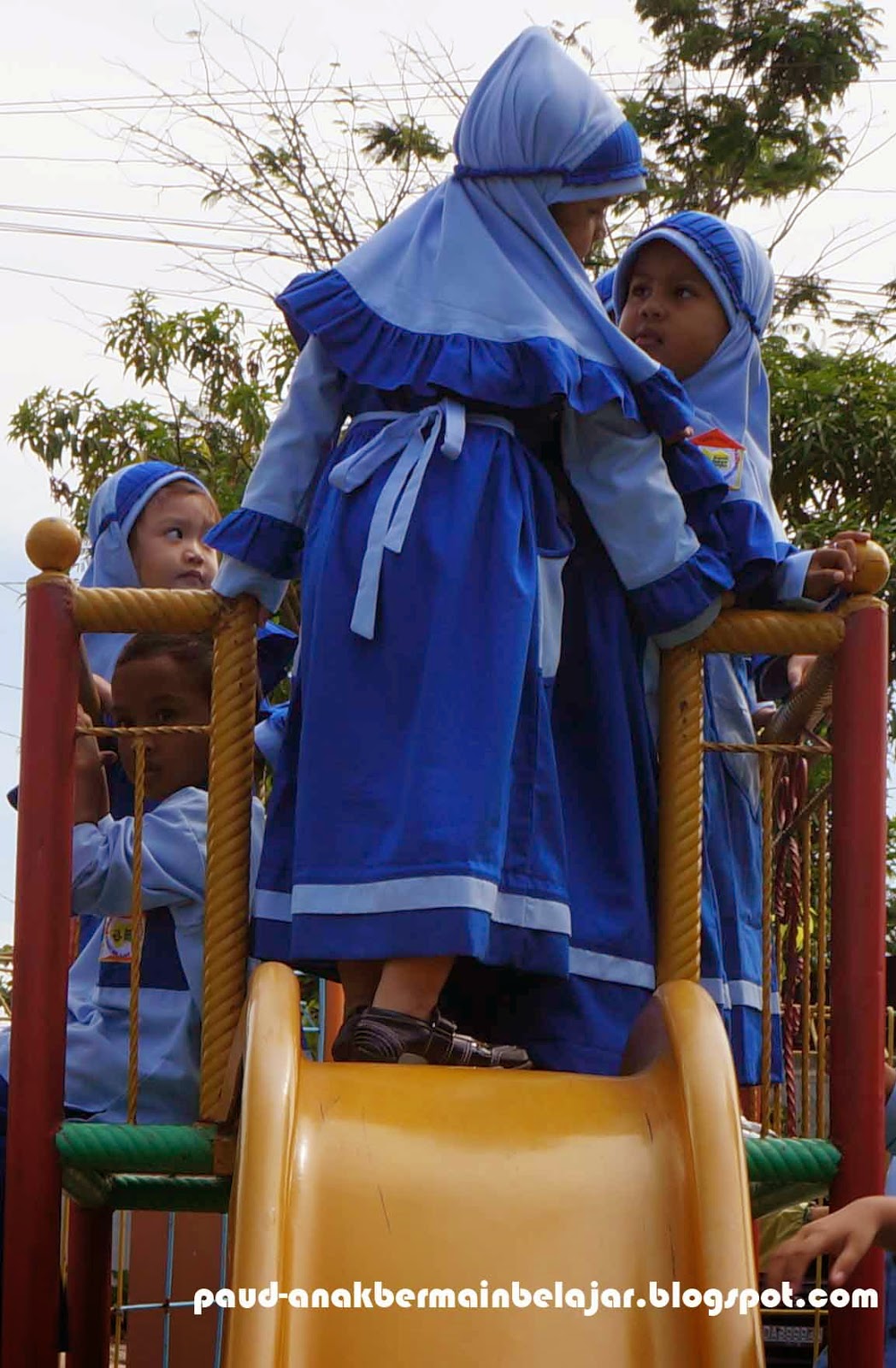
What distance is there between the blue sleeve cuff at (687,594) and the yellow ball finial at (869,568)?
19 cm

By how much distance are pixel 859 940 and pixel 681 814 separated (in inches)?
12.2

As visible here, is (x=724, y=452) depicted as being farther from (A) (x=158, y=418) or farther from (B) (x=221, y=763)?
(A) (x=158, y=418)

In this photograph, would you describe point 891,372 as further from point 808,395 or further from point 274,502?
point 274,502

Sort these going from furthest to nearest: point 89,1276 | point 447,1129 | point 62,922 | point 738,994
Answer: point 89,1276 < point 738,994 < point 62,922 < point 447,1129

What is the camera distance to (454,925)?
91.6 inches

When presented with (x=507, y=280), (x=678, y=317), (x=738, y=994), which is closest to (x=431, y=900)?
(x=738, y=994)

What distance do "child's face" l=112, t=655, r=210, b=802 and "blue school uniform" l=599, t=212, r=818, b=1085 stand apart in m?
0.83

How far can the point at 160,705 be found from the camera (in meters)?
3.11

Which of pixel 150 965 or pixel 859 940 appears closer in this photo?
pixel 859 940

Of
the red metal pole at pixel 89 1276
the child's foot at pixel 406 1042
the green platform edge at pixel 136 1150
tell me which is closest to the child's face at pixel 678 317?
the child's foot at pixel 406 1042

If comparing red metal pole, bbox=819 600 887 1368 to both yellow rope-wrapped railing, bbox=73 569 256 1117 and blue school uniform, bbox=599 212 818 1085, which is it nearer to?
blue school uniform, bbox=599 212 818 1085

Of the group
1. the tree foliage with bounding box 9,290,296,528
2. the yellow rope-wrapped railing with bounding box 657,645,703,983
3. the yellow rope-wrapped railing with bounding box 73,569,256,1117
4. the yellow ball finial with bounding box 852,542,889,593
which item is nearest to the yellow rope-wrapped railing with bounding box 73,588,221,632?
the yellow rope-wrapped railing with bounding box 73,569,256,1117

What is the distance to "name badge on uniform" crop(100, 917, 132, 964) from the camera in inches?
118

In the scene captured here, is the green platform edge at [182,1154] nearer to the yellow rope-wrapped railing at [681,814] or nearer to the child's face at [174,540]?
the yellow rope-wrapped railing at [681,814]
